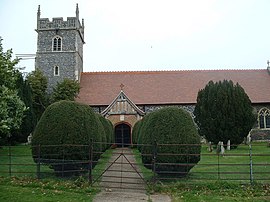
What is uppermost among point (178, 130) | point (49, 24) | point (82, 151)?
point (49, 24)

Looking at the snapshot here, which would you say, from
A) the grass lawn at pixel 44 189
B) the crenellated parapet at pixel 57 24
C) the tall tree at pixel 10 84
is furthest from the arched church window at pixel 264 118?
the grass lawn at pixel 44 189

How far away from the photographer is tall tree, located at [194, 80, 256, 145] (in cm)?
2353

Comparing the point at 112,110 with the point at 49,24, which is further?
the point at 49,24

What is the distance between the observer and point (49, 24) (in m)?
35.3

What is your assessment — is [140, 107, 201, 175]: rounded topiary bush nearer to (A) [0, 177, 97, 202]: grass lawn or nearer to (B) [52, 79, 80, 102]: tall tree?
(A) [0, 177, 97, 202]: grass lawn

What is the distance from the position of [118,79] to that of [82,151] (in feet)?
79.9

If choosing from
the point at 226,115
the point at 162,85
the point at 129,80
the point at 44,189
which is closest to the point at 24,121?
the point at 129,80

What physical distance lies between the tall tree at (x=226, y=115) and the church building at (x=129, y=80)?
7357mm

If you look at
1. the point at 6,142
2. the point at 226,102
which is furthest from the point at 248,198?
the point at 6,142

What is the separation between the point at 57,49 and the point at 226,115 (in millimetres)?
20281

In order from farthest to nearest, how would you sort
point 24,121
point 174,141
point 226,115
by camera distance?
point 24,121
point 226,115
point 174,141

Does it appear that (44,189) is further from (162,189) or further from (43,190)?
(162,189)

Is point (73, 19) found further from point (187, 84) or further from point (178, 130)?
point (178, 130)

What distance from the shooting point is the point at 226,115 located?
2370 cm
